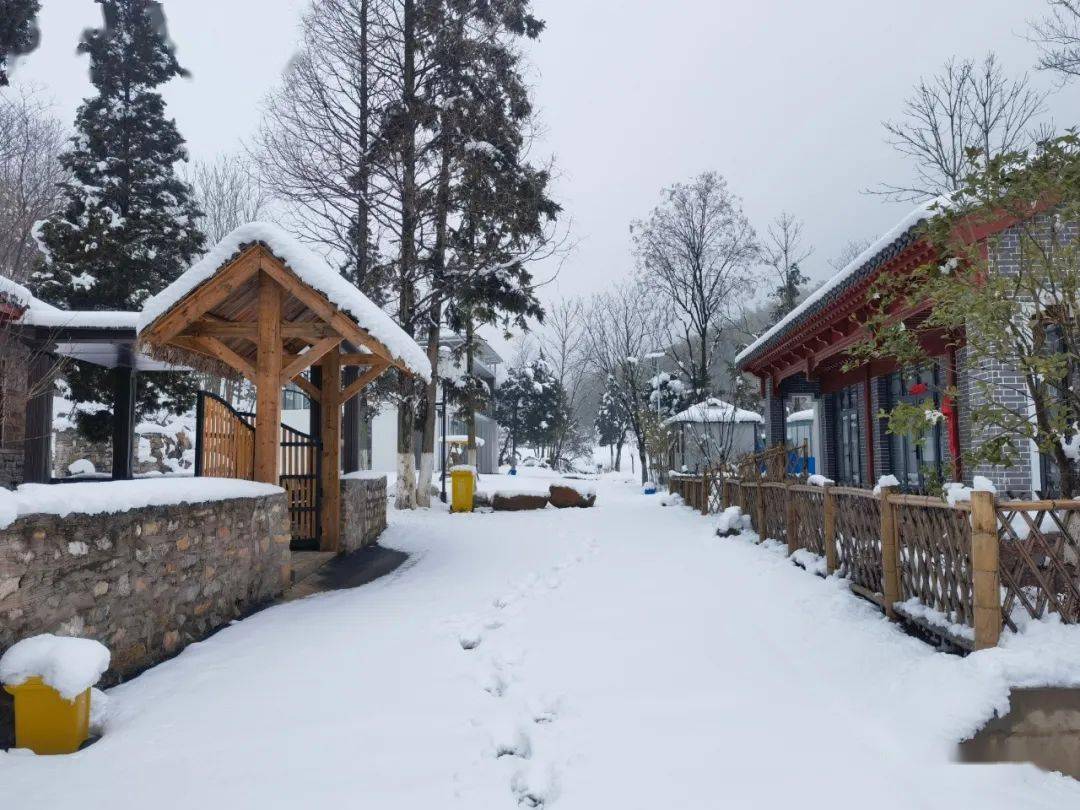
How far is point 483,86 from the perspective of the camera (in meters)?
16.9

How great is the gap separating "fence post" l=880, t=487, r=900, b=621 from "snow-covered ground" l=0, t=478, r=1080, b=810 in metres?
0.23

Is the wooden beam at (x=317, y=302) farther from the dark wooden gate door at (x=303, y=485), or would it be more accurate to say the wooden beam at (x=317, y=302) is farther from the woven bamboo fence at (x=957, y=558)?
the woven bamboo fence at (x=957, y=558)

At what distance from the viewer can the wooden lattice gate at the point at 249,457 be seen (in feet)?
22.4

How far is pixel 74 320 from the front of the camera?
10406mm

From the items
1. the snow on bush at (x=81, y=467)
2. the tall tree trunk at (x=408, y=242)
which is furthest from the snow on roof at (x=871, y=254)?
the snow on bush at (x=81, y=467)

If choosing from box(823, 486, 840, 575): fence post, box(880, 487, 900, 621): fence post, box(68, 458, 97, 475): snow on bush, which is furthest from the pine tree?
box(880, 487, 900, 621): fence post

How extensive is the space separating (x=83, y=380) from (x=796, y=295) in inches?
999

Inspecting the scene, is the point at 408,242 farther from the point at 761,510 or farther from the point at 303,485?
the point at 761,510

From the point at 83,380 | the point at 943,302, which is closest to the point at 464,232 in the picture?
the point at 83,380

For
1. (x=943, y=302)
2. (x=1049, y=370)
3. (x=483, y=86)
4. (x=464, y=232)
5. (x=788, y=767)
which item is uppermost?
(x=483, y=86)

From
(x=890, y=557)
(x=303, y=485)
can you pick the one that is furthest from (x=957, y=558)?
(x=303, y=485)

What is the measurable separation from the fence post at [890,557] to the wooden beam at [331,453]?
667 cm

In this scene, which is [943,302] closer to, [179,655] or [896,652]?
[896,652]

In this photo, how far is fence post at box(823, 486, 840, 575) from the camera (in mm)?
6969
